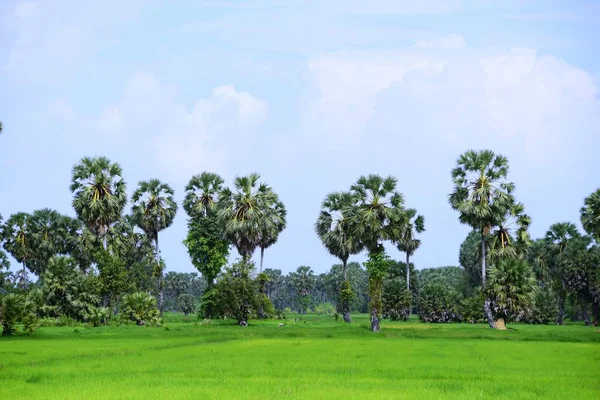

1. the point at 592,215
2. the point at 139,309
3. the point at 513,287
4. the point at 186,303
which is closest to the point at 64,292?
the point at 139,309

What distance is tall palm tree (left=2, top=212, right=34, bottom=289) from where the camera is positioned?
92938 mm

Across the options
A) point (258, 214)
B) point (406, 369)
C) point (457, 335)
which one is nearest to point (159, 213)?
point (258, 214)

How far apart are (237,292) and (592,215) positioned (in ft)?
122

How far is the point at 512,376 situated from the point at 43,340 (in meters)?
32.4

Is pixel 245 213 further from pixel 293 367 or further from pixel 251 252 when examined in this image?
pixel 293 367

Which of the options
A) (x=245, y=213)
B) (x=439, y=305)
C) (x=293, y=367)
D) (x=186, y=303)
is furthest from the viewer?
(x=186, y=303)

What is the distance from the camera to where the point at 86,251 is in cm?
9212

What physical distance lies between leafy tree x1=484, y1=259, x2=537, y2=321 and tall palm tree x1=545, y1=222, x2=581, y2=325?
26966 millimetres

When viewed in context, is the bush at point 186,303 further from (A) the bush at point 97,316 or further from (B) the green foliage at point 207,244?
(A) the bush at point 97,316

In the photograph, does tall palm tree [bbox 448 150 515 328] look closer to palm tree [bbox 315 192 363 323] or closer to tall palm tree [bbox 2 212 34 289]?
palm tree [bbox 315 192 363 323]

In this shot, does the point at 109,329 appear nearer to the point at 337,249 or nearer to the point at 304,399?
the point at 337,249

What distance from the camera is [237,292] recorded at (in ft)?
231

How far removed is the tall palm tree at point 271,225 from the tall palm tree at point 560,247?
35.5 meters

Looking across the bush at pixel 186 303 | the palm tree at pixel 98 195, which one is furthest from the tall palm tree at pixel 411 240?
the bush at pixel 186 303
